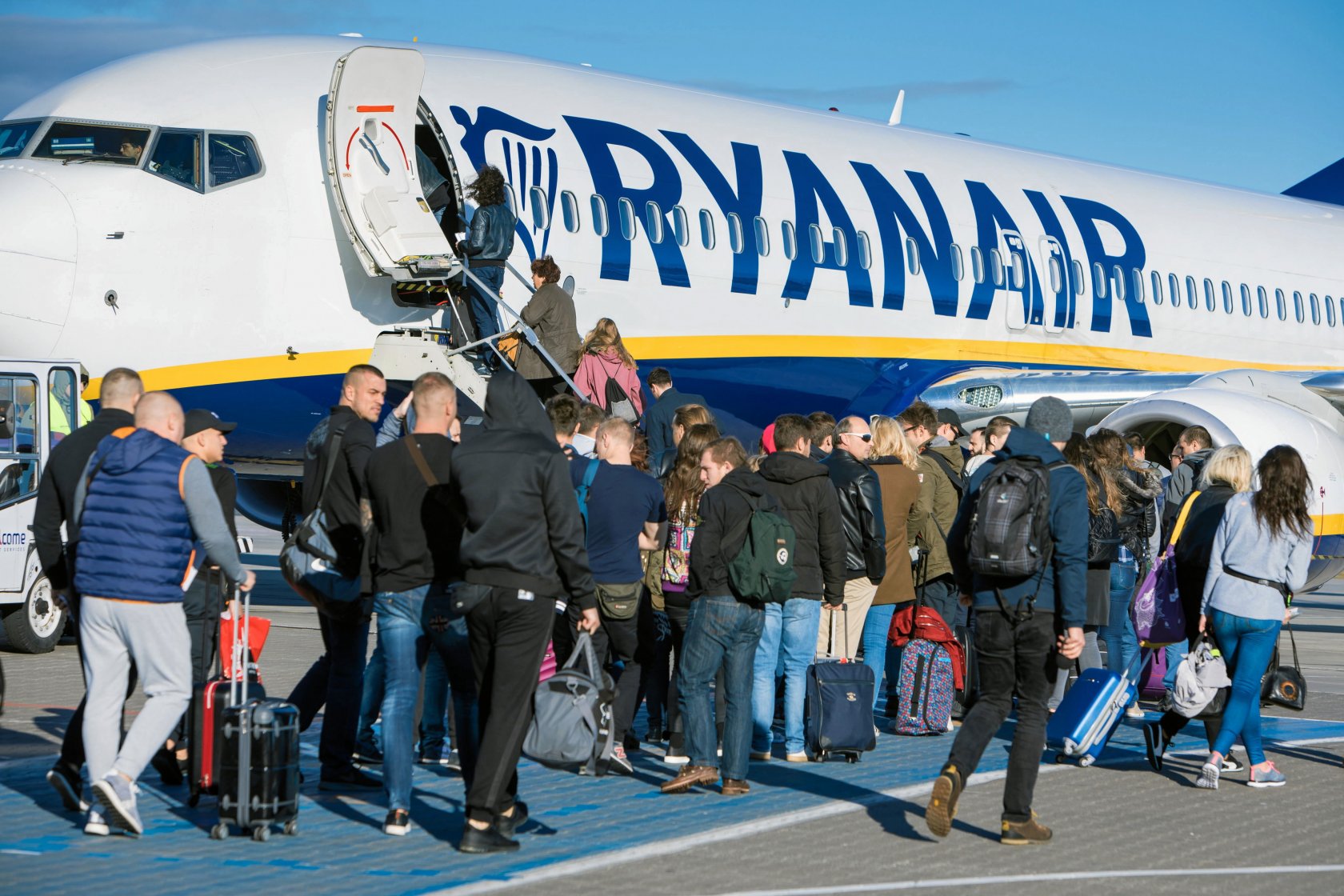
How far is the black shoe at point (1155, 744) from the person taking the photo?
840 cm

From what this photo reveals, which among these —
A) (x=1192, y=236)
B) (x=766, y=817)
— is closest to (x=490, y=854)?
(x=766, y=817)

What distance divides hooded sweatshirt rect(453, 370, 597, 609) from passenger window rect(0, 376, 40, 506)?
646cm

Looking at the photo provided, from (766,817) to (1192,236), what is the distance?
1478 centimetres

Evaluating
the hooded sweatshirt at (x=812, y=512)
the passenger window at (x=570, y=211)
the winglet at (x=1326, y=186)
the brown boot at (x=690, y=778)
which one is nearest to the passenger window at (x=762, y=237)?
the passenger window at (x=570, y=211)

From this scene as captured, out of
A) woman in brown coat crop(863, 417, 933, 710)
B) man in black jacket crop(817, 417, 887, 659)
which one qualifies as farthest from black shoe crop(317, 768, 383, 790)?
woman in brown coat crop(863, 417, 933, 710)

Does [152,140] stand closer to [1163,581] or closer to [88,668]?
[88,668]

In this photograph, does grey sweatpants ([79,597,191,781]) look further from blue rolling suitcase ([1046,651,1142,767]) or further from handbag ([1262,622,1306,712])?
handbag ([1262,622,1306,712])

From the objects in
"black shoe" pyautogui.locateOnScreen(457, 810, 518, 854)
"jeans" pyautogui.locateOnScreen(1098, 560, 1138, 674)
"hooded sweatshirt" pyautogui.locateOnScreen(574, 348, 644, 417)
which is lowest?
"black shoe" pyautogui.locateOnScreen(457, 810, 518, 854)

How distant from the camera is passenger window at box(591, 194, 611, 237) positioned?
1293cm

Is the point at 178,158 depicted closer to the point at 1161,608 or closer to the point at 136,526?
the point at 136,526

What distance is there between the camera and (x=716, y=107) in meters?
14.8

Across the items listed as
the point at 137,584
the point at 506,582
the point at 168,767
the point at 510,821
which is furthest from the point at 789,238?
the point at 137,584

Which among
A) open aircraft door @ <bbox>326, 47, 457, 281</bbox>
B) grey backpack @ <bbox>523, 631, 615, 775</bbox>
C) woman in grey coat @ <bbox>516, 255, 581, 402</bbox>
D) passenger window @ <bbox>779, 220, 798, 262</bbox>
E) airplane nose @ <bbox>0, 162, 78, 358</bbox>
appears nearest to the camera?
grey backpack @ <bbox>523, 631, 615, 775</bbox>

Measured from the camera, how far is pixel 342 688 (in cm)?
724
